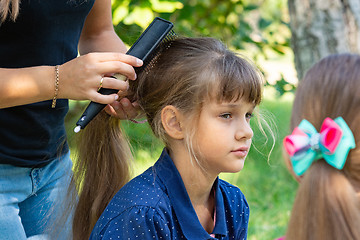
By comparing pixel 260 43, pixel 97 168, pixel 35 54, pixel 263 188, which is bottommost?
pixel 263 188

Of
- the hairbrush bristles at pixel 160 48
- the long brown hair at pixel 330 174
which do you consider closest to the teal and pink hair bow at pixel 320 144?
the long brown hair at pixel 330 174

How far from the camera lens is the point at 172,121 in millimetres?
1841

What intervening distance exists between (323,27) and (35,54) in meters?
1.77

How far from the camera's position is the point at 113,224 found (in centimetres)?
169

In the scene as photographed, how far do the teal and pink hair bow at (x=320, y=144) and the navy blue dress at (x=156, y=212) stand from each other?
0.61 m

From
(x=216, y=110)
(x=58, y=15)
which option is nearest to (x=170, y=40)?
(x=216, y=110)

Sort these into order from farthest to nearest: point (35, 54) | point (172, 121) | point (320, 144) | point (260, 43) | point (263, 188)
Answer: point (263, 188), point (260, 43), point (172, 121), point (35, 54), point (320, 144)

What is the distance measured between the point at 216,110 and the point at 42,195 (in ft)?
2.03

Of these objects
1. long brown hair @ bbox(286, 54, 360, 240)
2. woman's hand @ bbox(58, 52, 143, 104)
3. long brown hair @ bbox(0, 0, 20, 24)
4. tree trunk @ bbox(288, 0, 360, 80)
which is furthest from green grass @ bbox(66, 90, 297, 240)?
long brown hair @ bbox(286, 54, 360, 240)

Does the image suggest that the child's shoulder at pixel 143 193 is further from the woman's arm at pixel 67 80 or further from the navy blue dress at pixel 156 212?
the woman's arm at pixel 67 80

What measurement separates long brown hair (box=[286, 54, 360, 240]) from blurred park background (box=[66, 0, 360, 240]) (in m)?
0.84

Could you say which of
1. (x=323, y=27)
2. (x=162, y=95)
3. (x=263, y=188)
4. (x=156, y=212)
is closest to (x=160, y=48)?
(x=162, y=95)

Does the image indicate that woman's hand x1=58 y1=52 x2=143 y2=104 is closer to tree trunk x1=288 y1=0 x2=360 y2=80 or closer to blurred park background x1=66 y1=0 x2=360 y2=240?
blurred park background x1=66 y1=0 x2=360 y2=240

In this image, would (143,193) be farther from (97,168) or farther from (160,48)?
(160,48)
